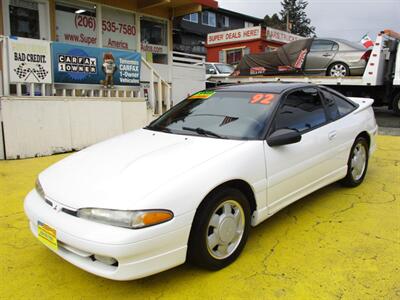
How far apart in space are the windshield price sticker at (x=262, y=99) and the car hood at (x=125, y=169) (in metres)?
0.71

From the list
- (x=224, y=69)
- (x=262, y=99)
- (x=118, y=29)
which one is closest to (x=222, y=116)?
(x=262, y=99)

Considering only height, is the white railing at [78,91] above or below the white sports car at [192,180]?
above

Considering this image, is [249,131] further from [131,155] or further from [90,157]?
[90,157]

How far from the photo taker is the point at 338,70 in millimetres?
11891

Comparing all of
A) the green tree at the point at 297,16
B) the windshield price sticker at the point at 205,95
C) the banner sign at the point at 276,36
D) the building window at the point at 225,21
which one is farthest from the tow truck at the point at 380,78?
the green tree at the point at 297,16

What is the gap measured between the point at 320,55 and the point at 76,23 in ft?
24.4

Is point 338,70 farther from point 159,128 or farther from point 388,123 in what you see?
point 159,128

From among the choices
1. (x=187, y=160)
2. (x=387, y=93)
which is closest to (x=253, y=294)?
(x=187, y=160)

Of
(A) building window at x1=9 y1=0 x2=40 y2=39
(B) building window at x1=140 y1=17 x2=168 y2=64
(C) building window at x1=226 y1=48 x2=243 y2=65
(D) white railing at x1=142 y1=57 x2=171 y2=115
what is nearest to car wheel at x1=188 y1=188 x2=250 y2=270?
(D) white railing at x1=142 y1=57 x2=171 y2=115

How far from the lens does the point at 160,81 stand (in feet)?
30.2

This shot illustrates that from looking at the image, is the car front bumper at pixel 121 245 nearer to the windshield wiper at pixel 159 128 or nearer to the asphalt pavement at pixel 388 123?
the windshield wiper at pixel 159 128

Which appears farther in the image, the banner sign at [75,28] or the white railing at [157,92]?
the banner sign at [75,28]

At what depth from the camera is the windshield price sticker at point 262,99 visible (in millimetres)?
3701

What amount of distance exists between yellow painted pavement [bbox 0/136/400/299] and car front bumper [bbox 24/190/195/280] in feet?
0.99
